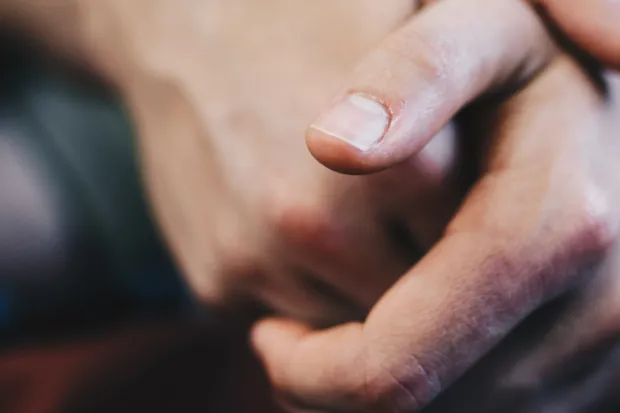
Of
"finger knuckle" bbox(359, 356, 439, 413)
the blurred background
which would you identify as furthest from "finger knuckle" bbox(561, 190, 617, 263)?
the blurred background

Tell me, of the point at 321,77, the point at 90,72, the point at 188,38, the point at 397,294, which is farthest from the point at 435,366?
the point at 90,72

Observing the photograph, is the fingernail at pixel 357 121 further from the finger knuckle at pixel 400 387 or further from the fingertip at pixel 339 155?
the finger knuckle at pixel 400 387

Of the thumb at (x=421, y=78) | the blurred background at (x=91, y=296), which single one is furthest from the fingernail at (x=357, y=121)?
the blurred background at (x=91, y=296)

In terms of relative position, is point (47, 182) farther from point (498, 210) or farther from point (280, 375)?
point (498, 210)

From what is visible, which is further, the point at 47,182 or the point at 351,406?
the point at 47,182

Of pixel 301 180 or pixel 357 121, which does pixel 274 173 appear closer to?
pixel 301 180

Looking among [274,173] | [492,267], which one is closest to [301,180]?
[274,173]
